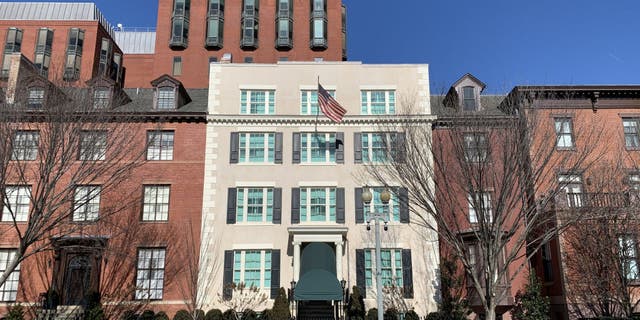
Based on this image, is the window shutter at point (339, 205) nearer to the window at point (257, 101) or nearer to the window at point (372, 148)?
the window at point (372, 148)

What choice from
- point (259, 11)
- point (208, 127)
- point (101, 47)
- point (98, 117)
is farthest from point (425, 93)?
point (101, 47)

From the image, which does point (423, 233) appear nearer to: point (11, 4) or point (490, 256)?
point (490, 256)

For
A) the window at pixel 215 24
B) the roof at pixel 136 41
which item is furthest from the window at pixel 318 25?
the roof at pixel 136 41

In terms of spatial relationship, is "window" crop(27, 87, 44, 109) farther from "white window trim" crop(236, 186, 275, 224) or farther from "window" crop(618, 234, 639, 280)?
"window" crop(618, 234, 639, 280)

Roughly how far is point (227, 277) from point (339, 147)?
9330 millimetres

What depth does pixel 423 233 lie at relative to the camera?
91.5 ft

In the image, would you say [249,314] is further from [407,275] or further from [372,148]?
[372,148]

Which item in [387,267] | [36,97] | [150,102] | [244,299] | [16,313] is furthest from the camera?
[150,102]

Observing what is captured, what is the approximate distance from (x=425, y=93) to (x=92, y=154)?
721 inches

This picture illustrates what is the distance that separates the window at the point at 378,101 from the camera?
3031cm

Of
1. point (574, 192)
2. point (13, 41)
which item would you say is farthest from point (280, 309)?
point (13, 41)

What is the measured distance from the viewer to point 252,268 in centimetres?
2733

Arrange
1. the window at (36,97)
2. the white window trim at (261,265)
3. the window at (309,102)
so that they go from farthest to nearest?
the window at (309,102) → the white window trim at (261,265) → the window at (36,97)

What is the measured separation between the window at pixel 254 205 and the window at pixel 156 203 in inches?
153
